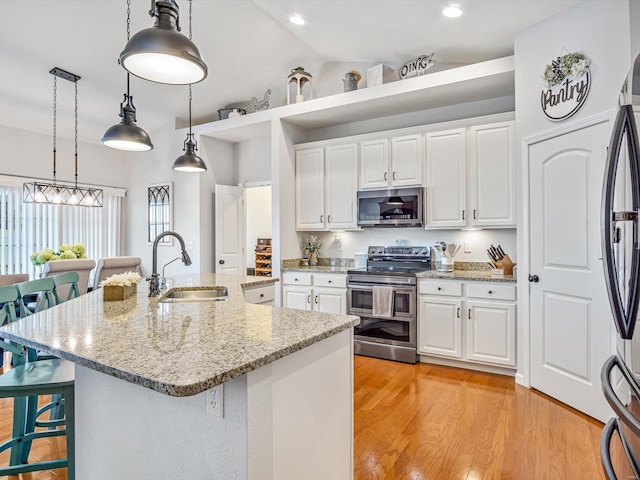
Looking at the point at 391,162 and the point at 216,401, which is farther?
the point at 391,162

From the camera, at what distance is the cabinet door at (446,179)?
3.87 m

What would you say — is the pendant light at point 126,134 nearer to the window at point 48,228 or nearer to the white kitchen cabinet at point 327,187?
the white kitchen cabinet at point 327,187

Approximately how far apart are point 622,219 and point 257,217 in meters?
8.12

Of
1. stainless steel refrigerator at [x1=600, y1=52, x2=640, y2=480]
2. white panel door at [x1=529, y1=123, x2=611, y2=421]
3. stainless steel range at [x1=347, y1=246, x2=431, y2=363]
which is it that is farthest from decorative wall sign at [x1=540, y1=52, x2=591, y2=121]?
stainless steel range at [x1=347, y1=246, x2=431, y2=363]

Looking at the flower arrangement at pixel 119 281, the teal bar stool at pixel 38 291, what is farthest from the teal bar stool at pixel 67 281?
the flower arrangement at pixel 119 281

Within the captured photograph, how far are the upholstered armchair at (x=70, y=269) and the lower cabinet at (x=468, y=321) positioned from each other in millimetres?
3889

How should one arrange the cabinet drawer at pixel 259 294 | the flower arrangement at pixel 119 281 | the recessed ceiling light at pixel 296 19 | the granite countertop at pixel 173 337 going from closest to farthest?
1. the granite countertop at pixel 173 337
2. the flower arrangement at pixel 119 281
3. the cabinet drawer at pixel 259 294
4. the recessed ceiling light at pixel 296 19

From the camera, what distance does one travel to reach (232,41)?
4.24 metres

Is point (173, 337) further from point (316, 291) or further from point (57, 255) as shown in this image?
point (57, 255)

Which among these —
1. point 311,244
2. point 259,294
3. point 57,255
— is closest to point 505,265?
point 259,294

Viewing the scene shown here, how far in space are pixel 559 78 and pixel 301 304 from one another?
3357 millimetres

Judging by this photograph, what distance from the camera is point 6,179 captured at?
4953 mm

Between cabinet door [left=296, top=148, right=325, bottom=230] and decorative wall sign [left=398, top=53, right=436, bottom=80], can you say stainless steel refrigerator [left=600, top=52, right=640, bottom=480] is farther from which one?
cabinet door [left=296, top=148, right=325, bottom=230]

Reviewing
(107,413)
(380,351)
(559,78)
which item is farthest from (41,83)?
(559,78)
